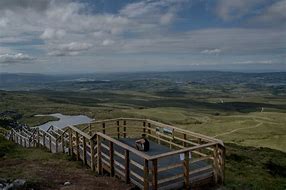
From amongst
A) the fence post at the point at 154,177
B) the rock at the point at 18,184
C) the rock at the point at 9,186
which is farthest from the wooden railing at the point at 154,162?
the rock at the point at 9,186

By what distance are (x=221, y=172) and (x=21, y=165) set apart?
33.7 feet

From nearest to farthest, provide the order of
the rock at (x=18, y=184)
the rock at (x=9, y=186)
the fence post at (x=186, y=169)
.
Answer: the rock at (x=9, y=186) → the rock at (x=18, y=184) → the fence post at (x=186, y=169)

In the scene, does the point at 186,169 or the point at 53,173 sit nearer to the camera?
the point at 186,169

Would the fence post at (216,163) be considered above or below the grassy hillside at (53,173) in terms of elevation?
above

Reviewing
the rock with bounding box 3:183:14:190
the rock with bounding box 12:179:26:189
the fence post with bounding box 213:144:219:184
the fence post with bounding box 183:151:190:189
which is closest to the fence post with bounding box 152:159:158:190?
the fence post with bounding box 183:151:190:189

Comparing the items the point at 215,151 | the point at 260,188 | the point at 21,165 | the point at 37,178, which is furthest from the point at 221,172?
the point at 21,165

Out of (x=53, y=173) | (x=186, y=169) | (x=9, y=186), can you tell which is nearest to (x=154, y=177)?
(x=186, y=169)

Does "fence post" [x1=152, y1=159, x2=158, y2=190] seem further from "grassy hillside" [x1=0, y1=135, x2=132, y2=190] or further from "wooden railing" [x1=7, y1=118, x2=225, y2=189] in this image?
"grassy hillside" [x1=0, y1=135, x2=132, y2=190]

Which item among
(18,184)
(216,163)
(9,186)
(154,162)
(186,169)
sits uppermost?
(154,162)

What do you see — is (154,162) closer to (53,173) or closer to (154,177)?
(154,177)

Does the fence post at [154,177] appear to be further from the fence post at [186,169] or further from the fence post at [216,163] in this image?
the fence post at [216,163]

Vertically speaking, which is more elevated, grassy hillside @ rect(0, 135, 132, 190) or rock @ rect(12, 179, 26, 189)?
rock @ rect(12, 179, 26, 189)

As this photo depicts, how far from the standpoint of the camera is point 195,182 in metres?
13.6

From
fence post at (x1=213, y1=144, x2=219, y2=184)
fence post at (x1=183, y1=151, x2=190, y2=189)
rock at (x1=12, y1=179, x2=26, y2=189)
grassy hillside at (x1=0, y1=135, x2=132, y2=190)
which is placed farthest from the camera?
fence post at (x1=213, y1=144, x2=219, y2=184)
